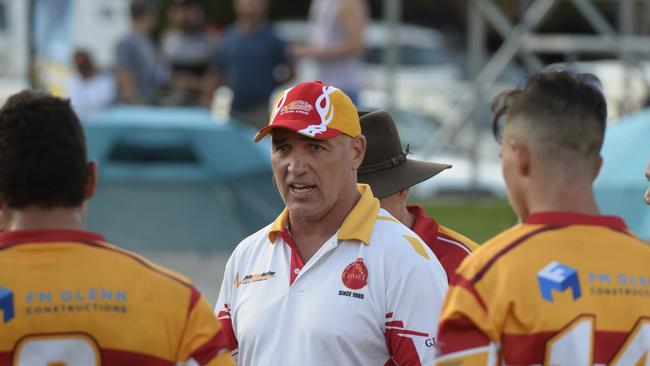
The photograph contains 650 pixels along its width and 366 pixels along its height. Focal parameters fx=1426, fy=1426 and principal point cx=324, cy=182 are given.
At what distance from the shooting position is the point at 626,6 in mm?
17953

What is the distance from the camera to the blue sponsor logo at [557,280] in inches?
141

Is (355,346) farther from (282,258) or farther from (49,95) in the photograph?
(49,95)

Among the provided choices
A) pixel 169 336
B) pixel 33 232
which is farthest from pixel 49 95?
pixel 169 336

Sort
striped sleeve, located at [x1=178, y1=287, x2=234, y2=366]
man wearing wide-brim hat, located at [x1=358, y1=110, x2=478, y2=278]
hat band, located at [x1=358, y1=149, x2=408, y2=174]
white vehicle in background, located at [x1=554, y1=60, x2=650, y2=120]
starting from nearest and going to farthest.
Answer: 1. striped sleeve, located at [x1=178, y1=287, x2=234, y2=366]
2. man wearing wide-brim hat, located at [x1=358, y1=110, x2=478, y2=278]
3. hat band, located at [x1=358, y1=149, x2=408, y2=174]
4. white vehicle in background, located at [x1=554, y1=60, x2=650, y2=120]

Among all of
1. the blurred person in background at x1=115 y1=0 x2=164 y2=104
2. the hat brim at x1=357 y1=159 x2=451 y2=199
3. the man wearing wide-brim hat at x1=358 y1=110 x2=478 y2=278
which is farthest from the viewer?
the blurred person in background at x1=115 y1=0 x2=164 y2=104

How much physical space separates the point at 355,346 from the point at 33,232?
1256 mm

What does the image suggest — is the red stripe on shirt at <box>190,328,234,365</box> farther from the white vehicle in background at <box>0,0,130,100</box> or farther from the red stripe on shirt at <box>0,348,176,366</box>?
the white vehicle in background at <box>0,0,130,100</box>

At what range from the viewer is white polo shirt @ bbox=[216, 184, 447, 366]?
14.9ft

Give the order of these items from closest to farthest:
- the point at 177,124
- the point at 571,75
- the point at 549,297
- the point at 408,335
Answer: the point at 549,297, the point at 571,75, the point at 408,335, the point at 177,124

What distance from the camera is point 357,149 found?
16.4ft

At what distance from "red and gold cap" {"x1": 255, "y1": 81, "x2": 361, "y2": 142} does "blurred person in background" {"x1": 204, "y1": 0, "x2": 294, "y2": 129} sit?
26.9 feet

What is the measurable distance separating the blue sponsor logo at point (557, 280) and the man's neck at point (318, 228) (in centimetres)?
134

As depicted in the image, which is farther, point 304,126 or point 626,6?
point 626,6

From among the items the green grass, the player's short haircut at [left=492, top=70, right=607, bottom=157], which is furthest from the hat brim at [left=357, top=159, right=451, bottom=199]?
the green grass
